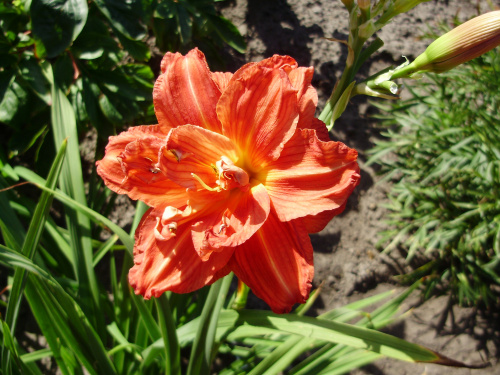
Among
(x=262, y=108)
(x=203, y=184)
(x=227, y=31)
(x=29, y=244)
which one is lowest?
(x=29, y=244)

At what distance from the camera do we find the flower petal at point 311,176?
657mm

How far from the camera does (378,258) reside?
1.80 meters

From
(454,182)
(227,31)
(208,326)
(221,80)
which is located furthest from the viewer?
(454,182)

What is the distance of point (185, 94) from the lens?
2.47 ft

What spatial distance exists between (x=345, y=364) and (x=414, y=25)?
5.92ft

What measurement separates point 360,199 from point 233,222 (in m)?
1.29

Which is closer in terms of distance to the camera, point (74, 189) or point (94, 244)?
point (74, 189)

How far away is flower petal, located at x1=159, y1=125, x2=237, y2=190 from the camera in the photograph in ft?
2.32

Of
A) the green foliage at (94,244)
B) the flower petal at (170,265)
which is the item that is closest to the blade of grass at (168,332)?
the green foliage at (94,244)

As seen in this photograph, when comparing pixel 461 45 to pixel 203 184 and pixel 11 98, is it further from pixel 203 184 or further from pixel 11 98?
pixel 11 98

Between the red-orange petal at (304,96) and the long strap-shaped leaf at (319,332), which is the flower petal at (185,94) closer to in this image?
the red-orange petal at (304,96)

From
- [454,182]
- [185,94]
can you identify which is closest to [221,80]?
[185,94]

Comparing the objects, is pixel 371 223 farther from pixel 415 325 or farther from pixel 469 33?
pixel 469 33

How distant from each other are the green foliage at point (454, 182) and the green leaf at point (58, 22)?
1.25m
